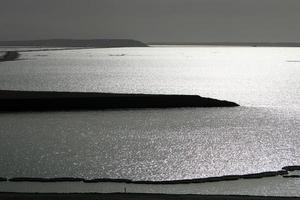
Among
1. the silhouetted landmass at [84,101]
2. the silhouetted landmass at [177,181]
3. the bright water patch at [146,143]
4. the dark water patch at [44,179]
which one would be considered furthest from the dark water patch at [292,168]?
the silhouetted landmass at [84,101]

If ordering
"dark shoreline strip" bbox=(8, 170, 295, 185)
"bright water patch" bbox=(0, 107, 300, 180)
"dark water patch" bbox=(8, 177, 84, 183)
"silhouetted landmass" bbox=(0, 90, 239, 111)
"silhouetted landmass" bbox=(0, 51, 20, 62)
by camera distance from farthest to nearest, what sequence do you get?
1. "silhouetted landmass" bbox=(0, 51, 20, 62)
2. "silhouetted landmass" bbox=(0, 90, 239, 111)
3. "bright water patch" bbox=(0, 107, 300, 180)
4. "dark shoreline strip" bbox=(8, 170, 295, 185)
5. "dark water patch" bbox=(8, 177, 84, 183)

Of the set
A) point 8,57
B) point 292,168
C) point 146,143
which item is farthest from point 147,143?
point 8,57

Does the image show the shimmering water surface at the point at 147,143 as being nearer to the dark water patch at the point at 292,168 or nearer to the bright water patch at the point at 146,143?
the bright water patch at the point at 146,143

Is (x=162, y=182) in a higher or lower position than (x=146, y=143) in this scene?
lower

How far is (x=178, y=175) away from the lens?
56.1 feet

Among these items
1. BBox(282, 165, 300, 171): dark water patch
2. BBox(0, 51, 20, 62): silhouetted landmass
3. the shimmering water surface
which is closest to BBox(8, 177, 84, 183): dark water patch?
the shimmering water surface

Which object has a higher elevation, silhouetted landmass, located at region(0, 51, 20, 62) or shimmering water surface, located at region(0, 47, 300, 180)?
silhouetted landmass, located at region(0, 51, 20, 62)

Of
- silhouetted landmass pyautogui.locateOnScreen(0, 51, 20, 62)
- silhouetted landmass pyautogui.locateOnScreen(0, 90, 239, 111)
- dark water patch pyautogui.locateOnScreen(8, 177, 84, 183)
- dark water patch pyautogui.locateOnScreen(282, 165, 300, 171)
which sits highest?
silhouetted landmass pyautogui.locateOnScreen(0, 51, 20, 62)

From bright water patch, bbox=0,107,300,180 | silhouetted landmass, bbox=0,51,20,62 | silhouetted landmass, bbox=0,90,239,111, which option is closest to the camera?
bright water patch, bbox=0,107,300,180

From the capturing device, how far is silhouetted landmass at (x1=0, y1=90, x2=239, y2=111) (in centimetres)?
3073

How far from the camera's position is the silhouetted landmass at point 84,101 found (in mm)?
30734

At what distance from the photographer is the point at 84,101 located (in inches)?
1270

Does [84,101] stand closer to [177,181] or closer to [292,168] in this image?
[292,168]

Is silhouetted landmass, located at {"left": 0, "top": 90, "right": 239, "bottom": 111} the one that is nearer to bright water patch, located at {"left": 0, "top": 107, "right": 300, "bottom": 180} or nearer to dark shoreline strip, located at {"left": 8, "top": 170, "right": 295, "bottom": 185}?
bright water patch, located at {"left": 0, "top": 107, "right": 300, "bottom": 180}
